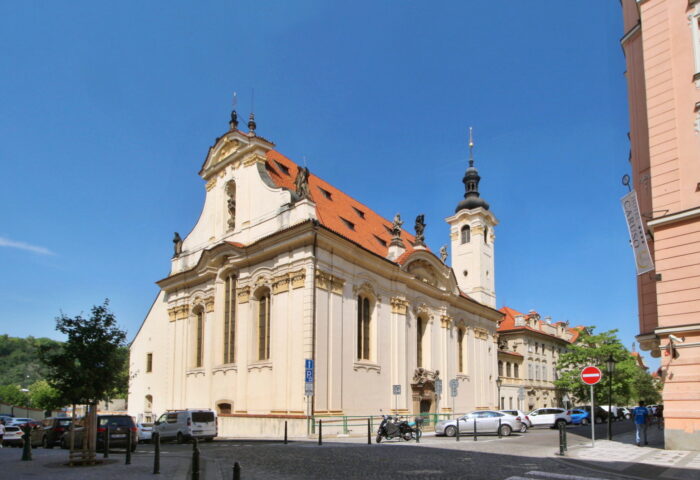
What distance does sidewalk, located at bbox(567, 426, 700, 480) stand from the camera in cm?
1224

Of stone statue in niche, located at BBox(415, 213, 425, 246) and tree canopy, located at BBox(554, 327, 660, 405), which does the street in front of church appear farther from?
tree canopy, located at BBox(554, 327, 660, 405)

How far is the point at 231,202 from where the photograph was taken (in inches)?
1423

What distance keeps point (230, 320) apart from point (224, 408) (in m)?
4.77

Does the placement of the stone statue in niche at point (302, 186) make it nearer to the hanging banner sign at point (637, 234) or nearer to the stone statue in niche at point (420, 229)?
the stone statue in niche at point (420, 229)

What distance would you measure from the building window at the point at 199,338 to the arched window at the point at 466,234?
24.5 metres

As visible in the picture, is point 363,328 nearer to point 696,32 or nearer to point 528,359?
point 696,32

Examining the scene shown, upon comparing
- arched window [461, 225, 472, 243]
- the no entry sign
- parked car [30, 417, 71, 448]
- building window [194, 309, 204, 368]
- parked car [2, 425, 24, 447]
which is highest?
arched window [461, 225, 472, 243]

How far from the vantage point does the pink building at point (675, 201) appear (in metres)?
16.7

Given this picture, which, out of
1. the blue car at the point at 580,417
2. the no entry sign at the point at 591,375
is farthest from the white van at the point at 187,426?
the blue car at the point at 580,417

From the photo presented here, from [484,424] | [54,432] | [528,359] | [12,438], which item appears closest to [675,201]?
[484,424]

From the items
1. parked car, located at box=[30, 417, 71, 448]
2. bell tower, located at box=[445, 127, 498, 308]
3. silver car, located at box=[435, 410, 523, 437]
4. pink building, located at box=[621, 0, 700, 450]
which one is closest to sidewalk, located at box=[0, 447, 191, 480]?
parked car, located at box=[30, 417, 71, 448]

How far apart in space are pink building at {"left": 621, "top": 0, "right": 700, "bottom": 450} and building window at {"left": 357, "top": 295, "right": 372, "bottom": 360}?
15.0 m

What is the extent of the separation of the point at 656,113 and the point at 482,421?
1523 centimetres

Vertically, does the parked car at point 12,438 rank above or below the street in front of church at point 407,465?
below
